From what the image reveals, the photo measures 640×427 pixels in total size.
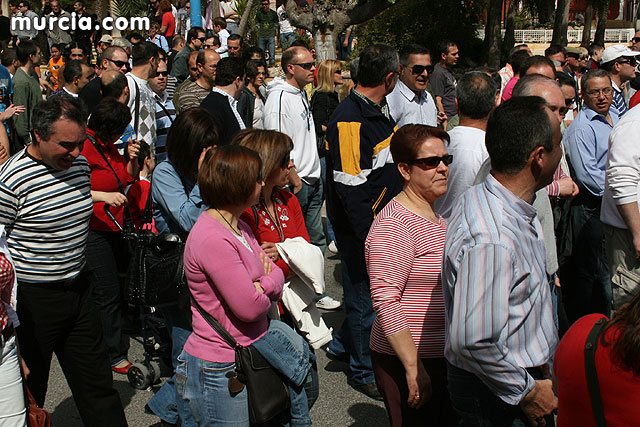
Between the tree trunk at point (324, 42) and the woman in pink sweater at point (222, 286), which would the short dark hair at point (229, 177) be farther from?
the tree trunk at point (324, 42)

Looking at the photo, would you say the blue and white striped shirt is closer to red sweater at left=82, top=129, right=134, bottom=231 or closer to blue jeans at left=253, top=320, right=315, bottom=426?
blue jeans at left=253, top=320, right=315, bottom=426

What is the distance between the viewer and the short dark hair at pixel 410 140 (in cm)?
347

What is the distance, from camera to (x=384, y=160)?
468 centimetres

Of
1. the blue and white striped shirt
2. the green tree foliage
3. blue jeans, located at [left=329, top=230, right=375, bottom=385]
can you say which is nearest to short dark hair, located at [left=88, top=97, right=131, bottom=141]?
blue jeans, located at [left=329, top=230, right=375, bottom=385]

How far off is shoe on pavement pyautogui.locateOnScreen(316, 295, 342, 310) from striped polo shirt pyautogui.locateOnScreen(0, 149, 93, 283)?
2984mm

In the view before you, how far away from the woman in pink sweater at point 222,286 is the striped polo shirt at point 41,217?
102 cm

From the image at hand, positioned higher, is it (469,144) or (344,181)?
(469,144)

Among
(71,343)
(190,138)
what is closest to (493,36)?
(190,138)

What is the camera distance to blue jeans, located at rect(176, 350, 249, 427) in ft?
9.91

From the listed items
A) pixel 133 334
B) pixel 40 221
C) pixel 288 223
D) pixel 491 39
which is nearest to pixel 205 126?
pixel 288 223

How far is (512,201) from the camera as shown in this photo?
2.47 metres

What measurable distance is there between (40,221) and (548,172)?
2.58m

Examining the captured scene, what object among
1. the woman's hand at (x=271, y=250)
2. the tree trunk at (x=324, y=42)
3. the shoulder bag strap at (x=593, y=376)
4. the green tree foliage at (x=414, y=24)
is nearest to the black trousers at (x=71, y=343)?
the woman's hand at (x=271, y=250)

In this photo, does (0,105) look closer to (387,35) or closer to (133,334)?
(133,334)
